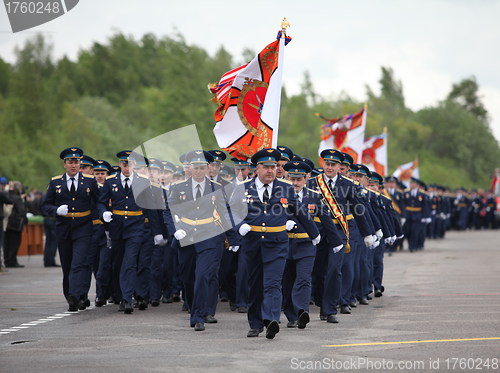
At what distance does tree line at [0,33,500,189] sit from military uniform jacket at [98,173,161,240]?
3744cm

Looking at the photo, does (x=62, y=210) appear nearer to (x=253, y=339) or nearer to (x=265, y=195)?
(x=265, y=195)

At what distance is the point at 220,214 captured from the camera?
12.6 metres

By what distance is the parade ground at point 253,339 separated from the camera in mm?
9211

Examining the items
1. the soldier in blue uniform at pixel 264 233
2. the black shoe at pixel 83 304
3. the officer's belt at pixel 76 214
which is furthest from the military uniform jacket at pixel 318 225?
the black shoe at pixel 83 304

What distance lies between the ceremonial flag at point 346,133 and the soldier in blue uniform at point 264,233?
16.9 metres

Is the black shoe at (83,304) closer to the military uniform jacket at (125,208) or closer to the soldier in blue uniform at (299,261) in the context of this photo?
the military uniform jacket at (125,208)

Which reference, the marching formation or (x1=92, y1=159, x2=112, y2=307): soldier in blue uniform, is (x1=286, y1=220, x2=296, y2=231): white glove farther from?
(x1=92, y1=159, x2=112, y2=307): soldier in blue uniform

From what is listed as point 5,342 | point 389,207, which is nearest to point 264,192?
point 5,342

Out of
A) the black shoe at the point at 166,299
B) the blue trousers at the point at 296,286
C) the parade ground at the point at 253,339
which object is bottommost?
the parade ground at the point at 253,339

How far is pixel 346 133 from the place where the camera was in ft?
95.9

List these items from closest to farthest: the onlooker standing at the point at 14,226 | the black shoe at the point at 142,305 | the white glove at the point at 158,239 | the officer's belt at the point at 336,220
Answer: the officer's belt at the point at 336,220 → the white glove at the point at 158,239 → the black shoe at the point at 142,305 → the onlooker standing at the point at 14,226

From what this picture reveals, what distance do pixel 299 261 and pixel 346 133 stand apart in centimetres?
1734

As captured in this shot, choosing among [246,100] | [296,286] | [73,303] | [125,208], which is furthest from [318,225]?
[73,303]

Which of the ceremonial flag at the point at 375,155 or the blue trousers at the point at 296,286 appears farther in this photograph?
the ceremonial flag at the point at 375,155
